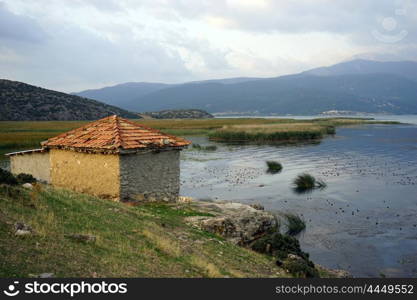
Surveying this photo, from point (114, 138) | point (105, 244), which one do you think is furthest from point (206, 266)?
point (114, 138)

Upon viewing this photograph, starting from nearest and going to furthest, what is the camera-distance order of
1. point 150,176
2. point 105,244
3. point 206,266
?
point 105,244 → point 206,266 → point 150,176

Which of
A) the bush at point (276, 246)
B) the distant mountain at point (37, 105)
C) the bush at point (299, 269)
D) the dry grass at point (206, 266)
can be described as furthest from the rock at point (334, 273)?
the distant mountain at point (37, 105)

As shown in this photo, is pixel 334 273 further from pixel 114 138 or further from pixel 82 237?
pixel 114 138

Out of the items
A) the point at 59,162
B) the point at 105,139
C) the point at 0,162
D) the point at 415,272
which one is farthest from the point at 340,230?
the point at 0,162

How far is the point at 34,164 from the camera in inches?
909

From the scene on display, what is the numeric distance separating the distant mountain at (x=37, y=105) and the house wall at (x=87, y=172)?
86.1m

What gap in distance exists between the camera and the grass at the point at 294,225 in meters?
20.9

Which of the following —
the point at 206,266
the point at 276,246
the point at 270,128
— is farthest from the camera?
the point at 270,128

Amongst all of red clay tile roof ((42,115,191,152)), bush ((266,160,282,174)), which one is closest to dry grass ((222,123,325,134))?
bush ((266,160,282,174))

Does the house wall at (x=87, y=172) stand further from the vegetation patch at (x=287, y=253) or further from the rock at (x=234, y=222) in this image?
the vegetation patch at (x=287, y=253)

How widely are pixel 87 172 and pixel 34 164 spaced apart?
6275 millimetres

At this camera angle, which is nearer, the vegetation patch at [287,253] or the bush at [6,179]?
the vegetation patch at [287,253]

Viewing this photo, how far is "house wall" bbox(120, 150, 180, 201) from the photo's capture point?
17594 millimetres

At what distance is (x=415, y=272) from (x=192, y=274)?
10680 mm
